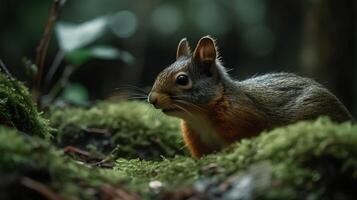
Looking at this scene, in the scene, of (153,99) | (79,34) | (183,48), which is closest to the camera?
(153,99)

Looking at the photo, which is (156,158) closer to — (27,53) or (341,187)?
(341,187)

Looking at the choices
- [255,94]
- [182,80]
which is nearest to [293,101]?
Answer: [255,94]

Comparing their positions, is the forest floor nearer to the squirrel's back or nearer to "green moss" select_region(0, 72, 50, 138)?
"green moss" select_region(0, 72, 50, 138)

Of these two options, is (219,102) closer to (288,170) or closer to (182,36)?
(288,170)

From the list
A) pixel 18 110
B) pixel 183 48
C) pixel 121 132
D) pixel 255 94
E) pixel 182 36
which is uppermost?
pixel 183 48

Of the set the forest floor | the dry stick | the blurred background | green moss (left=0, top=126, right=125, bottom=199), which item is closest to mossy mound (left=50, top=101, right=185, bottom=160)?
the dry stick

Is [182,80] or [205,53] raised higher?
[205,53]

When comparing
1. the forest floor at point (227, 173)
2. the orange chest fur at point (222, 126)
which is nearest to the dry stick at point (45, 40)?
the orange chest fur at point (222, 126)
